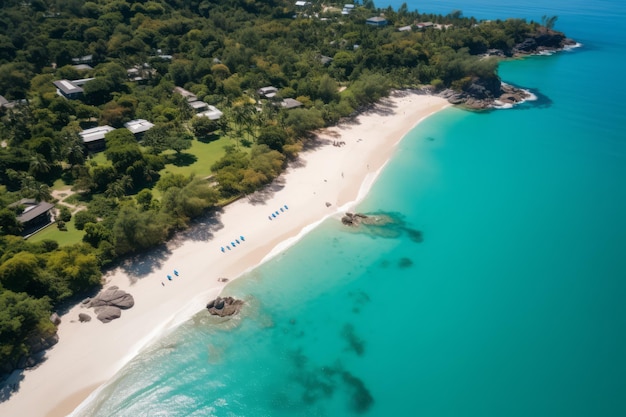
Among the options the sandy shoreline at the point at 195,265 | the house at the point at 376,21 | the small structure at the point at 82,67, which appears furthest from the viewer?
A: the house at the point at 376,21

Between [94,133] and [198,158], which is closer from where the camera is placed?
[198,158]

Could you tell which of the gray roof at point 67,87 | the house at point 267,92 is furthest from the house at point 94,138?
the house at point 267,92

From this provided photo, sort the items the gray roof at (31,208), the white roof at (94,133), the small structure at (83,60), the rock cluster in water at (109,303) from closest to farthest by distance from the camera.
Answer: the rock cluster in water at (109,303) → the gray roof at (31,208) → the white roof at (94,133) → the small structure at (83,60)

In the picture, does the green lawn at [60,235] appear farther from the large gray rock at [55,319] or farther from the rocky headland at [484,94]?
the rocky headland at [484,94]

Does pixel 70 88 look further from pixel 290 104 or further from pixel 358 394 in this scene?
pixel 358 394

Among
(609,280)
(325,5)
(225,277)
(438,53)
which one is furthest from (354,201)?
(325,5)

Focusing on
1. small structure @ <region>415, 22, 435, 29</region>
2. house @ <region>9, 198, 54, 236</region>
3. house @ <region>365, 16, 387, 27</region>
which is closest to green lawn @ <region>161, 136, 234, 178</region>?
house @ <region>9, 198, 54, 236</region>

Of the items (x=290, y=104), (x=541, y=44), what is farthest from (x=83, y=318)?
(x=541, y=44)
